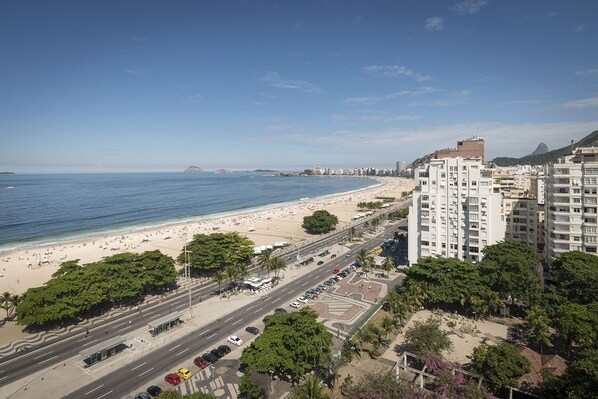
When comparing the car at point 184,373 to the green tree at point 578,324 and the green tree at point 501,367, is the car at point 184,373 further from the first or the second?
the green tree at point 578,324

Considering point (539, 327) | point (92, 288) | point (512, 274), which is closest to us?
point (539, 327)

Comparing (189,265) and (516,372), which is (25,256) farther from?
(516,372)

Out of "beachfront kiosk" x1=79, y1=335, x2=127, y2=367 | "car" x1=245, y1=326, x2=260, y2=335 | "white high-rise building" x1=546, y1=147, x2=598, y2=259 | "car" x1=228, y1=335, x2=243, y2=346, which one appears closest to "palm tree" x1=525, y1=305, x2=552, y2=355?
"white high-rise building" x1=546, y1=147, x2=598, y2=259

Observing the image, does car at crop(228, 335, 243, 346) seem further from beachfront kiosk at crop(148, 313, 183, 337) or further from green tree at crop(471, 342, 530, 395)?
green tree at crop(471, 342, 530, 395)

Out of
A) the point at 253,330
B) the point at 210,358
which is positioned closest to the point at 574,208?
the point at 253,330

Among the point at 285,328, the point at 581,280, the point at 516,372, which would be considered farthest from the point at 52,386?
the point at 581,280

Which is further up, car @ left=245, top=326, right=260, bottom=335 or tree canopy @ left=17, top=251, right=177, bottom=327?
tree canopy @ left=17, top=251, right=177, bottom=327

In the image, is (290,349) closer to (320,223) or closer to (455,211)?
(455,211)
